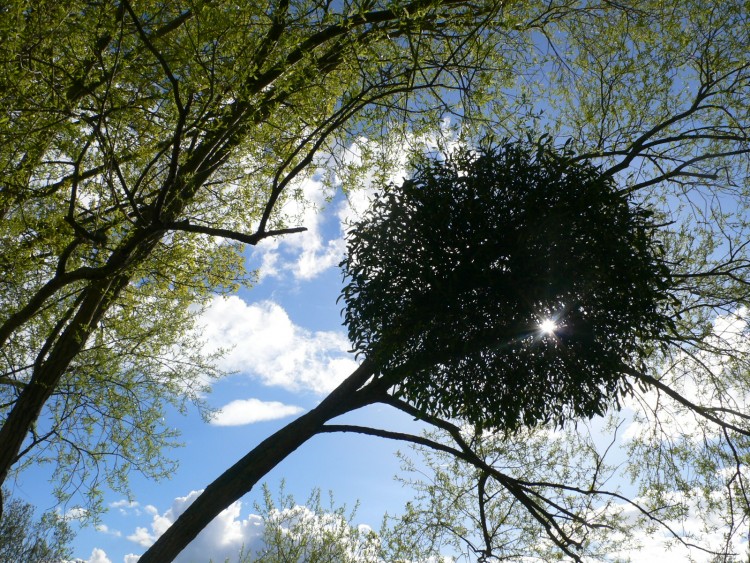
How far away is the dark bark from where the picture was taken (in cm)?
406

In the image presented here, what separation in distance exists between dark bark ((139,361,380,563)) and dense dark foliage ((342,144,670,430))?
3.32 feet

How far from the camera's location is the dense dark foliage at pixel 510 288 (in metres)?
3.26

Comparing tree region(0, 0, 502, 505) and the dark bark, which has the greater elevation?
tree region(0, 0, 502, 505)

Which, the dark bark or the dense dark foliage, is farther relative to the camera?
the dark bark

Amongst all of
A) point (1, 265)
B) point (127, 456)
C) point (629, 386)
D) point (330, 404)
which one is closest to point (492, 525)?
point (330, 404)

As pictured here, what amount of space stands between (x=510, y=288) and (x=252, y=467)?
7.60 feet

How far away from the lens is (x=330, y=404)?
4.55m

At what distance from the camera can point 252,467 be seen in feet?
13.9

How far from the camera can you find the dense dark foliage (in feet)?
10.7

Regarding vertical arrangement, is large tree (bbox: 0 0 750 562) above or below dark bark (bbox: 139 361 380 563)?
above

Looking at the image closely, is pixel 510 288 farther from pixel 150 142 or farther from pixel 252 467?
pixel 150 142

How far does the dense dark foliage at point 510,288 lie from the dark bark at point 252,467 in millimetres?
1012

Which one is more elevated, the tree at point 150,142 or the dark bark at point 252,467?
the tree at point 150,142

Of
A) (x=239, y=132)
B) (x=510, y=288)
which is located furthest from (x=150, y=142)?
(x=510, y=288)
